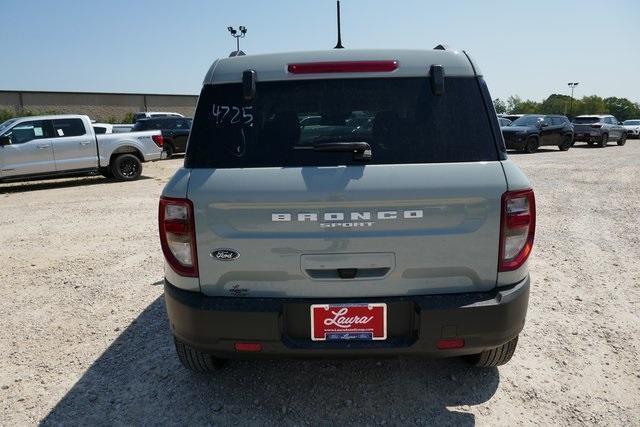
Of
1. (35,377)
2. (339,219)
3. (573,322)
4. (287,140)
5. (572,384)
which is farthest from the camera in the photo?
(573,322)

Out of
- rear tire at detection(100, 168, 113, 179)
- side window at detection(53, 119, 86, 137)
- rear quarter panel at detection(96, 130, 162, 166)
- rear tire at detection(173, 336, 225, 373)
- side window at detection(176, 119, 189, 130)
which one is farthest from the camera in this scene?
side window at detection(176, 119, 189, 130)

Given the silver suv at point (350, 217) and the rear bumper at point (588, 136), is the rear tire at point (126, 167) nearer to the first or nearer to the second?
the silver suv at point (350, 217)

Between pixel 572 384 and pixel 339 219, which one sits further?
pixel 572 384

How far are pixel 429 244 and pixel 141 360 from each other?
2259 millimetres

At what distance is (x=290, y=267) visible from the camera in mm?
2320

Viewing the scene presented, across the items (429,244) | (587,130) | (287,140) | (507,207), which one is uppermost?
(287,140)

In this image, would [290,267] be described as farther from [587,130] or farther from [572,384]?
[587,130]

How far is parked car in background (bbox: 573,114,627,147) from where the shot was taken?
24.1 meters

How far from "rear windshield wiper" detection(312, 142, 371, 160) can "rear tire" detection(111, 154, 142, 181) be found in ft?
39.6

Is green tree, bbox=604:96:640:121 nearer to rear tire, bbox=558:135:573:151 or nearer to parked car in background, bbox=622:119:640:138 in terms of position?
parked car in background, bbox=622:119:640:138

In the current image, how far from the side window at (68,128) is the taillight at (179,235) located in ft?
38.0

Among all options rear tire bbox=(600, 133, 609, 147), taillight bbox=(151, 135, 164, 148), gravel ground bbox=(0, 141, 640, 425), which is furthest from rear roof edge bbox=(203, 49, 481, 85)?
rear tire bbox=(600, 133, 609, 147)

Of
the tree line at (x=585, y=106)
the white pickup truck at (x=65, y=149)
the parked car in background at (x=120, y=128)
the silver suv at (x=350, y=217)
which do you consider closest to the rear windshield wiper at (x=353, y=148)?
the silver suv at (x=350, y=217)

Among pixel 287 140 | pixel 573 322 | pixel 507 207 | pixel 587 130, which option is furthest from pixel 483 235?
pixel 587 130
